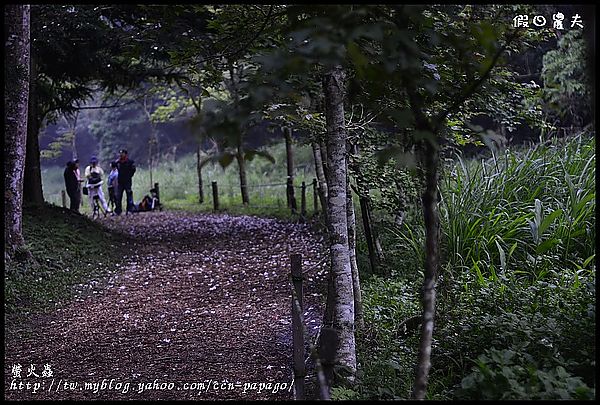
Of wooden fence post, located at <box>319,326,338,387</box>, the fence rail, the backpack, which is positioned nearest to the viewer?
wooden fence post, located at <box>319,326,338,387</box>

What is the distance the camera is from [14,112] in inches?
297

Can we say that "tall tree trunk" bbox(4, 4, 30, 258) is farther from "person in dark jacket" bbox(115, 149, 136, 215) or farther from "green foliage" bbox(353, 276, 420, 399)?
"person in dark jacket" bbox(115, 149, 136, 215)

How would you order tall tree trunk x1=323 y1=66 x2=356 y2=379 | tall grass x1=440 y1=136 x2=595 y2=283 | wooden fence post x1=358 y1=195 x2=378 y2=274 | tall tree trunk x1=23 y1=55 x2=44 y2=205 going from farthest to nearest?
tall tree trunk x1=23 y1=55 x2=44 y2=205
wooden fence post x1=358 y1=195 x2=378 y2=274
tall grass x1=440 y1=136 x2=595 y2=283
tall tree trunk x1=323 y1=66 x2=356 y2=379

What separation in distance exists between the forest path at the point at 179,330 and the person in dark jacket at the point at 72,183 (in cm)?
509

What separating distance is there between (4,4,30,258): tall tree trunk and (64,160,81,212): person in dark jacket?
22.6 ft

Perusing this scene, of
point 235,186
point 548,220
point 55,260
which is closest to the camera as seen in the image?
point 548,220

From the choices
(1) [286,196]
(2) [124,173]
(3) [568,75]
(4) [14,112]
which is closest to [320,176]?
(4) [14,112]

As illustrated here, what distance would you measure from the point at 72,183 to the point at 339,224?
12379 mm

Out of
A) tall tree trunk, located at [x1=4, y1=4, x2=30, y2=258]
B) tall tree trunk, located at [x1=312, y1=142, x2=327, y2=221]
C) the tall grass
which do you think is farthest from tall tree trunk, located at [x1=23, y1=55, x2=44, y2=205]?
the tall grass

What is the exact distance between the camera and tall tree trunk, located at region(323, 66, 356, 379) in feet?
12.4

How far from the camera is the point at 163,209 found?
1891 cm

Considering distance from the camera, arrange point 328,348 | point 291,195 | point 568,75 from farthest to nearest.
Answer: point 291,195 → point 568,75 → point 328,348

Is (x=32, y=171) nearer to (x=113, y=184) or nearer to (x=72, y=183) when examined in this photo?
(x=72, y=183)

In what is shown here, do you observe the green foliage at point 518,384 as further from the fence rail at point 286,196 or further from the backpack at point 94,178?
the backpack at point 94,178
